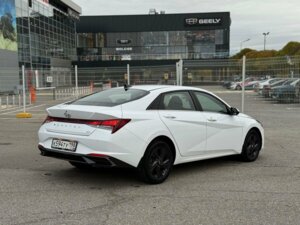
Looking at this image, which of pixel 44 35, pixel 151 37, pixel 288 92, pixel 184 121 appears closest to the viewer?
pixel 184 121

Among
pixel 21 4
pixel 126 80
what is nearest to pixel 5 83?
pixel 126 80

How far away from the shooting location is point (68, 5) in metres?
58.9

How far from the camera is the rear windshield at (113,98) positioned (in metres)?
6.03

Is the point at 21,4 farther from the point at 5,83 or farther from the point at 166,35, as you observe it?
the point at 166,35

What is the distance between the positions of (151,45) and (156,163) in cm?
6175

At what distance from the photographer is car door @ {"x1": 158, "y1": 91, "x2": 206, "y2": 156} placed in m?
6.19

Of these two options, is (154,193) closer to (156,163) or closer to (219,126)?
(156,163)

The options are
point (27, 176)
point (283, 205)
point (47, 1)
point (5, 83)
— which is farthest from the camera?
point (47, 1)

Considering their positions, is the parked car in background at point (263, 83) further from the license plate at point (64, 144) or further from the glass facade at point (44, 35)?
the glass facade at point (44, 35)

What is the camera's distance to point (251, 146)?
769cm

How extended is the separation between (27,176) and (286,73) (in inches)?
496

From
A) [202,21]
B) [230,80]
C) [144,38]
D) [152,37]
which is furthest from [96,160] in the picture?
[202,21]

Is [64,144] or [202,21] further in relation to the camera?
[202,21]

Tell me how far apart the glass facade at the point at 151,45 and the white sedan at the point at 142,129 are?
59056 millimetres
